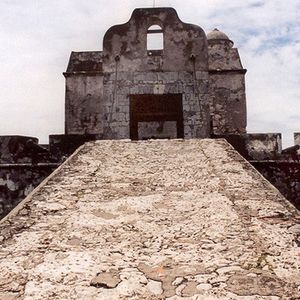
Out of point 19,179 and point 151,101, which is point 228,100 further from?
point 19,179

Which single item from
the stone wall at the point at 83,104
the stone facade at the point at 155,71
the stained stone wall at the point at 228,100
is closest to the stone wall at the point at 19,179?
the stone facade at the point at 155,71

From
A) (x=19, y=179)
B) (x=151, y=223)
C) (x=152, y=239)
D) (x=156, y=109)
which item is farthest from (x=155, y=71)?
(x=152, y=239)

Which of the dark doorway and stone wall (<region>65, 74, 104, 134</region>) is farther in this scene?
stone wall (<region>65, 74, 104, 134</region>)

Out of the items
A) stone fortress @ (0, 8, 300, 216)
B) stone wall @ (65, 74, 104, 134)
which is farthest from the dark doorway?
stone wall @ (65, 74, 104, 134)

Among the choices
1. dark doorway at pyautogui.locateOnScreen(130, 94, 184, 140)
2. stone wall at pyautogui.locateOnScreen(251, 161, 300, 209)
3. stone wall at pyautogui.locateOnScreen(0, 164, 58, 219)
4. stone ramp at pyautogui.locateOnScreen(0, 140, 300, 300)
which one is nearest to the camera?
stone ramp at pyautogui.locateOnScreen(0, 140, 300, 300)

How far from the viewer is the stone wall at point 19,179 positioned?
670 centimetres

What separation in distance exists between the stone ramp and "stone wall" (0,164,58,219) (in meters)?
2.54

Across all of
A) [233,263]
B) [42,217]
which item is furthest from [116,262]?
[42,217]

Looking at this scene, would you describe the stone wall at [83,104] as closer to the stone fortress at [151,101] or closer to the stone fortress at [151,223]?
the stone fortress at [151,101]

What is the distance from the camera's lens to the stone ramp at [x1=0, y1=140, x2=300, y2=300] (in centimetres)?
224

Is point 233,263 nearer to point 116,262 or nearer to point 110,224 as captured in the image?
point 116,262

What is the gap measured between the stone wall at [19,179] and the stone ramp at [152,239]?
2.54m

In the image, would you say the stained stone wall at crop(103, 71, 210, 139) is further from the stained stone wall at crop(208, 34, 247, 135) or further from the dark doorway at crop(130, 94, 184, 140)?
the stained stone wall at crop(208, 34, 247, 135)

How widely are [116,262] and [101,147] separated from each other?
11.6ft
